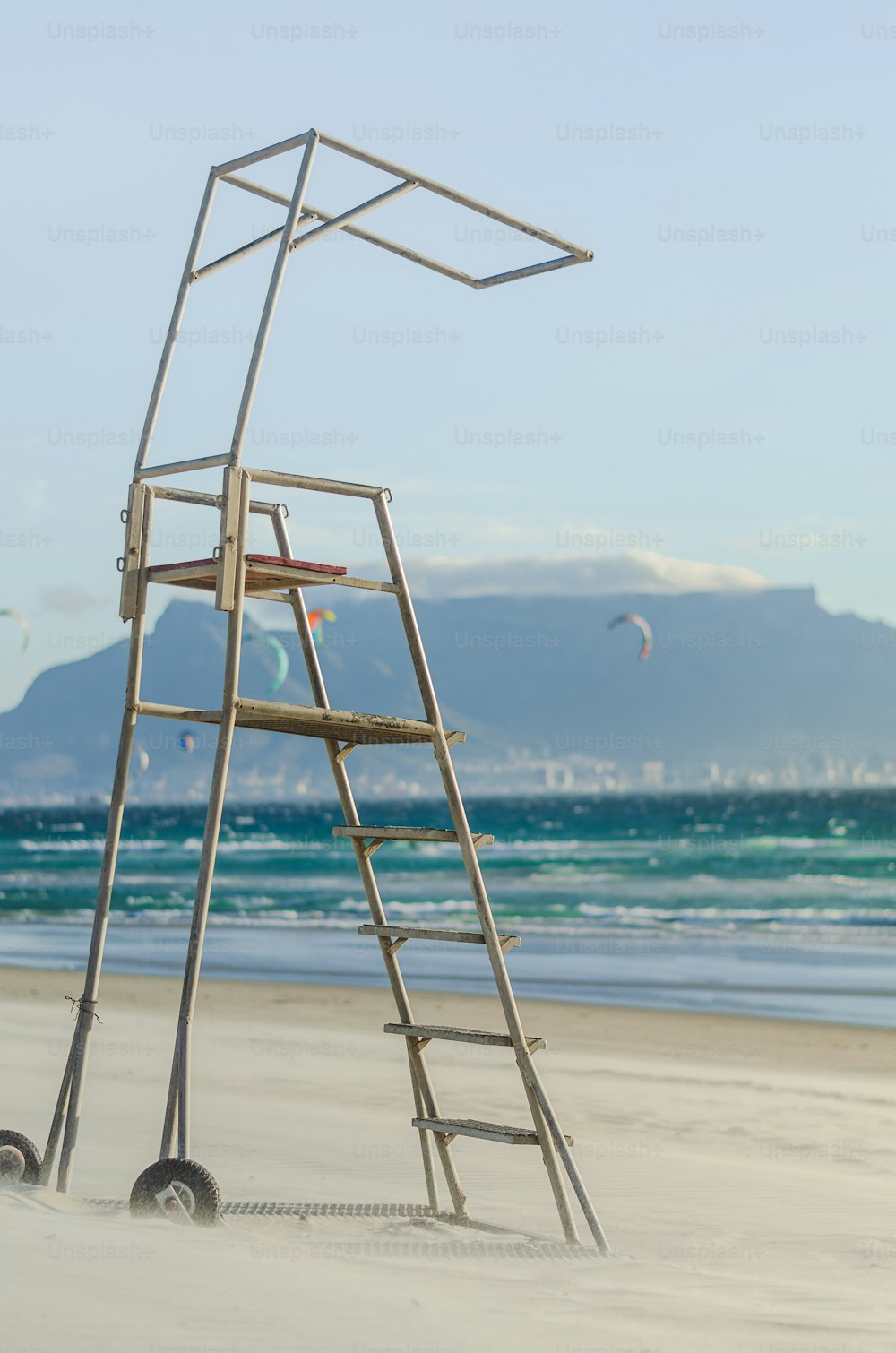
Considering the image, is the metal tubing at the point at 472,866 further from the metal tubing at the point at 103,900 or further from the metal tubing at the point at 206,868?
the metal tubing at the point at 103,900

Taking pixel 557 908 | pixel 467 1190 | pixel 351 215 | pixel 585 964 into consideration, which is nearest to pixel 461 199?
pixel 351 215

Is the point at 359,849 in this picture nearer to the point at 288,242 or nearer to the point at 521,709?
the point at 288,242

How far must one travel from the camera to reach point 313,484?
479cm

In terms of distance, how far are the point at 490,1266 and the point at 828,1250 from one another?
6.47 feet

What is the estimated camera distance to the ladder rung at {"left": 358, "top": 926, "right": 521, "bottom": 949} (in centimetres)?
483

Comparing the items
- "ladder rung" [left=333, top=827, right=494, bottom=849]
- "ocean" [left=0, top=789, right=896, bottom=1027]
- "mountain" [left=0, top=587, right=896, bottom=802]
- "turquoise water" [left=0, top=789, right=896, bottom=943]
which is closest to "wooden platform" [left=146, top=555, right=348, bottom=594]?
"ladder rung" [left=333, top=827, right=494, bottom=849]

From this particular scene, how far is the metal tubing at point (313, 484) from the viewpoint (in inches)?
183

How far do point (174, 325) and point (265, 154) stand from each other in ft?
2.18

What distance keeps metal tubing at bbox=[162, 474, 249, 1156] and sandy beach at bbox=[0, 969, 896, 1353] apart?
0.36 metres

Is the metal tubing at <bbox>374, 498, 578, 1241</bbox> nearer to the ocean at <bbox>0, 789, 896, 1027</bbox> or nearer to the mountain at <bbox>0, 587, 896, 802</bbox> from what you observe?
the ocean at <bbox>0, 789, 896, 1027</bbox>

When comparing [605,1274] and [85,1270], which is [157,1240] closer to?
[85,1270]

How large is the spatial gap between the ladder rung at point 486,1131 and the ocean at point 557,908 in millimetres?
9483

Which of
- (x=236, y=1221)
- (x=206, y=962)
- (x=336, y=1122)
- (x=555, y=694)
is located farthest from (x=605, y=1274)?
(x=555, y=694)

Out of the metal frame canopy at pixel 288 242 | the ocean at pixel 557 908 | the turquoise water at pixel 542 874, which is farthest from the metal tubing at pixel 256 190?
the turquoise water at pixel 542 874
